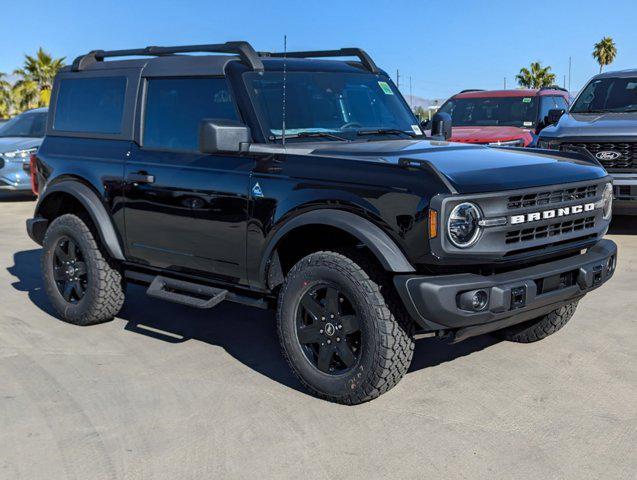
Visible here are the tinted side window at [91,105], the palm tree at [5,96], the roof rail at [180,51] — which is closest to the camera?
the roof rail at [180,51]

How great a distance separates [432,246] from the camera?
373 centimetres

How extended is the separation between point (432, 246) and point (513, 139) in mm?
7212

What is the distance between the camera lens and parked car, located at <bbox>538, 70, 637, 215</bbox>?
8664 mm

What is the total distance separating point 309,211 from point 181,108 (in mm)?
1479

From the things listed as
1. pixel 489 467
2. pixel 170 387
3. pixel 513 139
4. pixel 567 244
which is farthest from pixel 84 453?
pixel 513 139

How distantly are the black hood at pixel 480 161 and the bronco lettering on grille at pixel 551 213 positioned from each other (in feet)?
0.48

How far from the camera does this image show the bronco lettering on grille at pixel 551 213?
3.92m

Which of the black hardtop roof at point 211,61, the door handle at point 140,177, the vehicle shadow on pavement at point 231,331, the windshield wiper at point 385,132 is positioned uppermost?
the black hardtop roof at point 211,61

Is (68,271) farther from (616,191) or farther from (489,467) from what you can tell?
(616,191)

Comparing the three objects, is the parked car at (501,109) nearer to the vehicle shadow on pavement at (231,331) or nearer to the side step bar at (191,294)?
the vehicle shadow on pavement at (231,331)

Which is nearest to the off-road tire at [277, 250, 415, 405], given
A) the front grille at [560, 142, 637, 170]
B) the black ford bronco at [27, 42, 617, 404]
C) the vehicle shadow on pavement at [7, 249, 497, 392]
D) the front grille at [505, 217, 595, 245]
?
the black ford bronco at [27, 42, 617, 404]

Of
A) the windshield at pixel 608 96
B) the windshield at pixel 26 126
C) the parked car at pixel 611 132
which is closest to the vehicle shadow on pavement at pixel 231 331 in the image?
the parked car at pixel 611 132

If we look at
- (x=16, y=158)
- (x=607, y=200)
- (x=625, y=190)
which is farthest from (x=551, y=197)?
(x=16, y=158)

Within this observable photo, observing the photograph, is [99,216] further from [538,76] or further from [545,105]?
[538,76]
